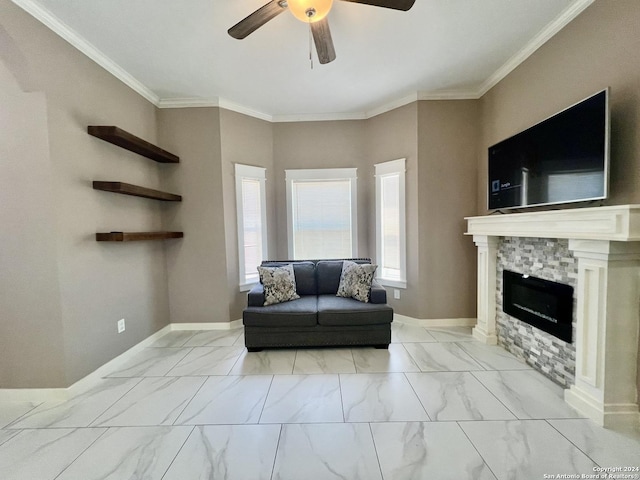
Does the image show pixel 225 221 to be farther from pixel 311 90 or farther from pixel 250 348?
pixel 311 90

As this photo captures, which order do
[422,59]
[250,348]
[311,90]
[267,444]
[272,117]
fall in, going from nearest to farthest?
[267,444], [422,59], [250,348], [311,90], [272,117]

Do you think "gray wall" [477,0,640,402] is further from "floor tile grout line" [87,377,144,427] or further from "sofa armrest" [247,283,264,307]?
"floor tile grout line" [87,377,144,427]

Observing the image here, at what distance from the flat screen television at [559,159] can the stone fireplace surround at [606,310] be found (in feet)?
0.81

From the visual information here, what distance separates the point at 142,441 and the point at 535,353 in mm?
3151

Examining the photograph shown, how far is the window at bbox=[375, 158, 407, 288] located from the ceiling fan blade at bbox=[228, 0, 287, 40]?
2.27 metres

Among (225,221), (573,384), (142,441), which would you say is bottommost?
(142,441)

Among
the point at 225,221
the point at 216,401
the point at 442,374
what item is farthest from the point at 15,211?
the point at 442,374

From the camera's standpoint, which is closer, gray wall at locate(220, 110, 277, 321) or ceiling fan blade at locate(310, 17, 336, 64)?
ceiling fan blade at locate(310, 17, 336, 64)

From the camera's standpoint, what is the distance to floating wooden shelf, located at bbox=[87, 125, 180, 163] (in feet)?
7.66

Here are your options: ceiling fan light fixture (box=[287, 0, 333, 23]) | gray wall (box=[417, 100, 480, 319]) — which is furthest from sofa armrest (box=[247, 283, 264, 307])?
ceiling fan light fixture (box=[287, 0, 333, 23])

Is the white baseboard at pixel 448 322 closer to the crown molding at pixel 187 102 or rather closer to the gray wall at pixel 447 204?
the gray wall at pixel 447 204

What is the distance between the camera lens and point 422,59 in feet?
8.71

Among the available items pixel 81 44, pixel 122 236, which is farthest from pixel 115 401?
pixel 81 44

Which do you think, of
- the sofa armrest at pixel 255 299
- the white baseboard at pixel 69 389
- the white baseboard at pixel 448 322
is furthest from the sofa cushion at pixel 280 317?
the white baseboard at pixel 448 322
